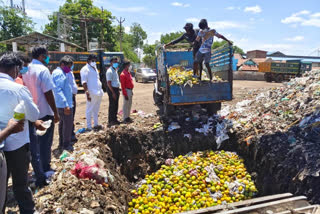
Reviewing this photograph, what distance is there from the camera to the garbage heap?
3303 mm

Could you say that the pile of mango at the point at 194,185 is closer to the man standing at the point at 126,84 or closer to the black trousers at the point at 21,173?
the black trousers at the point at 21,173

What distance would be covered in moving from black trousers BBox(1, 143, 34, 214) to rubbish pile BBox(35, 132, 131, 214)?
0.72ft

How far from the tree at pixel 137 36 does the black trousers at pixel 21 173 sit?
59633 mm

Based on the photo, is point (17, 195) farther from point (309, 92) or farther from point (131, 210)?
point (309, 92)

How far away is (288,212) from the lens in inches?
107

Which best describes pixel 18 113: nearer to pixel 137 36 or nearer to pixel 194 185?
pixel 194 185

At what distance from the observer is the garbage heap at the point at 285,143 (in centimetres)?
330

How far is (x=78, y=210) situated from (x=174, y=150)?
2.94 metres

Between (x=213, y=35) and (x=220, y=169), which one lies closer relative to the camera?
(x=220, y=169)

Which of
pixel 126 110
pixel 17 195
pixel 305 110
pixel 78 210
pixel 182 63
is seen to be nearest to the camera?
pixel 17 195

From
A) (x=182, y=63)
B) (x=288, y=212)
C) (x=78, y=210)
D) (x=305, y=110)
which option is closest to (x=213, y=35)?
(x=182, y=63)

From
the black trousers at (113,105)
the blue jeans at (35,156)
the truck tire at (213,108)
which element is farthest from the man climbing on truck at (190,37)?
the blue jeans at (35,156)

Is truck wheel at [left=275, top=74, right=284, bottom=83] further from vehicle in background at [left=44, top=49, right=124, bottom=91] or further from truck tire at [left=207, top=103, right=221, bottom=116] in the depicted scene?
truck tire at [left=207, top=103, right=221, bottom=116]

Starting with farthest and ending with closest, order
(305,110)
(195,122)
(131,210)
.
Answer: (195,122) < (305,110) < (131,210)
